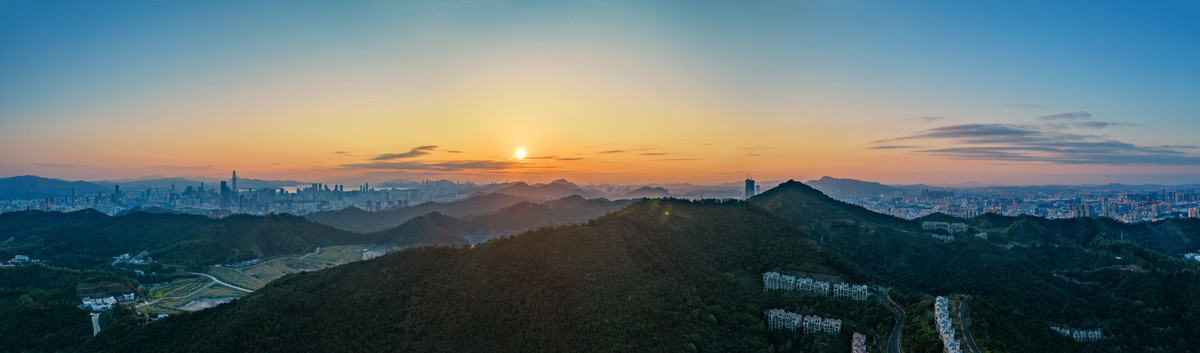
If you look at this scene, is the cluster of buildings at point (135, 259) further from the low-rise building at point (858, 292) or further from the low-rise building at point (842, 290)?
the low-rise building at point (858, 292)

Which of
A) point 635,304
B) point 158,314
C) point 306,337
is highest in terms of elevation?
point 635,304

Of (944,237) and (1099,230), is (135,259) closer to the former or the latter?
(944,237)

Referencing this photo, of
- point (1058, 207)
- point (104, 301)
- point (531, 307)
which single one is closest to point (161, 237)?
point (104, 301)

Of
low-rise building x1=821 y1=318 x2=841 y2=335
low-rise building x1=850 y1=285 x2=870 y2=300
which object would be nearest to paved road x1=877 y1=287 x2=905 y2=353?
low-rise building x1=850 y1=285 x2=870 y2=300

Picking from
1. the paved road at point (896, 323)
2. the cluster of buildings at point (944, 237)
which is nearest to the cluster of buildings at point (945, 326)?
the paved road at point (896, 323)

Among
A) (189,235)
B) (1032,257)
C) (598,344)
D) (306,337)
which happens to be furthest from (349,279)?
(189,235)

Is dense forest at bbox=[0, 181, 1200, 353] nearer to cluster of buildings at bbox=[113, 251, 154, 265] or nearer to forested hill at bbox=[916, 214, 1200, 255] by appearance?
forested hill at bbox=[916, 214, 1200, 255]

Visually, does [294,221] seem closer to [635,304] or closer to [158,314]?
[158,314]
